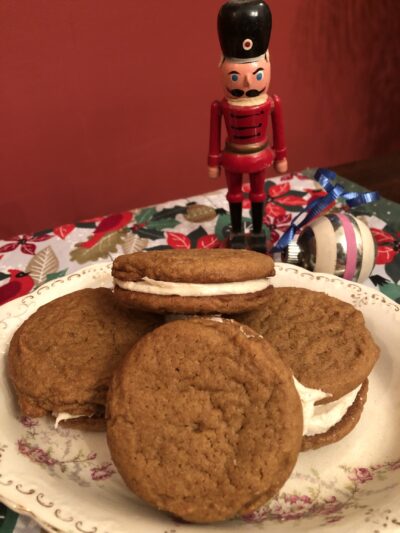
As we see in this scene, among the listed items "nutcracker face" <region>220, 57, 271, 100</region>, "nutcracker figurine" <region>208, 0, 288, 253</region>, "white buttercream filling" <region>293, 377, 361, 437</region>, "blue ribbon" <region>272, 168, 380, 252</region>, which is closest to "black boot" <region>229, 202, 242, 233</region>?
"nutcracker figurine" <region>208, 0, 288, 253</region>

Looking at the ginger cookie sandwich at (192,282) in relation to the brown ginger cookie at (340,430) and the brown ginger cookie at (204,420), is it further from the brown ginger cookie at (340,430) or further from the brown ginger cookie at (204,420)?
the brown ginger cookie at (340,430)

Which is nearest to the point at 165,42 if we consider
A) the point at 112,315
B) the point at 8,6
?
the point at 8,6

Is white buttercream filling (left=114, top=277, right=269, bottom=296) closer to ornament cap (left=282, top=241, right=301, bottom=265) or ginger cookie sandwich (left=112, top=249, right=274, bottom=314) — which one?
ginger cookie sandwich (left=112, top=249, right=274, bottom=314)

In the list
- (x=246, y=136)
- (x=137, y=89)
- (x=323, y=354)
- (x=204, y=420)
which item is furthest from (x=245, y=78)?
(x=137, y=89)

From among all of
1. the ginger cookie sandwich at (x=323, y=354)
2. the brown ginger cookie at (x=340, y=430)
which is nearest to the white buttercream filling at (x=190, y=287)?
the ginger cookie sandwich at (x=323, y=354)

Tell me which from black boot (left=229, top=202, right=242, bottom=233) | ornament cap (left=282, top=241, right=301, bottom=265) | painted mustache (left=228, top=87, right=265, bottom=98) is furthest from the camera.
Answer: black boot (left=229, top=202, right=242, bottom=233)

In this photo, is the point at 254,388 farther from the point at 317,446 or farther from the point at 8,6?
the point at 8,6

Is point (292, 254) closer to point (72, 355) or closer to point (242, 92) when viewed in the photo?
point (242, 92)
